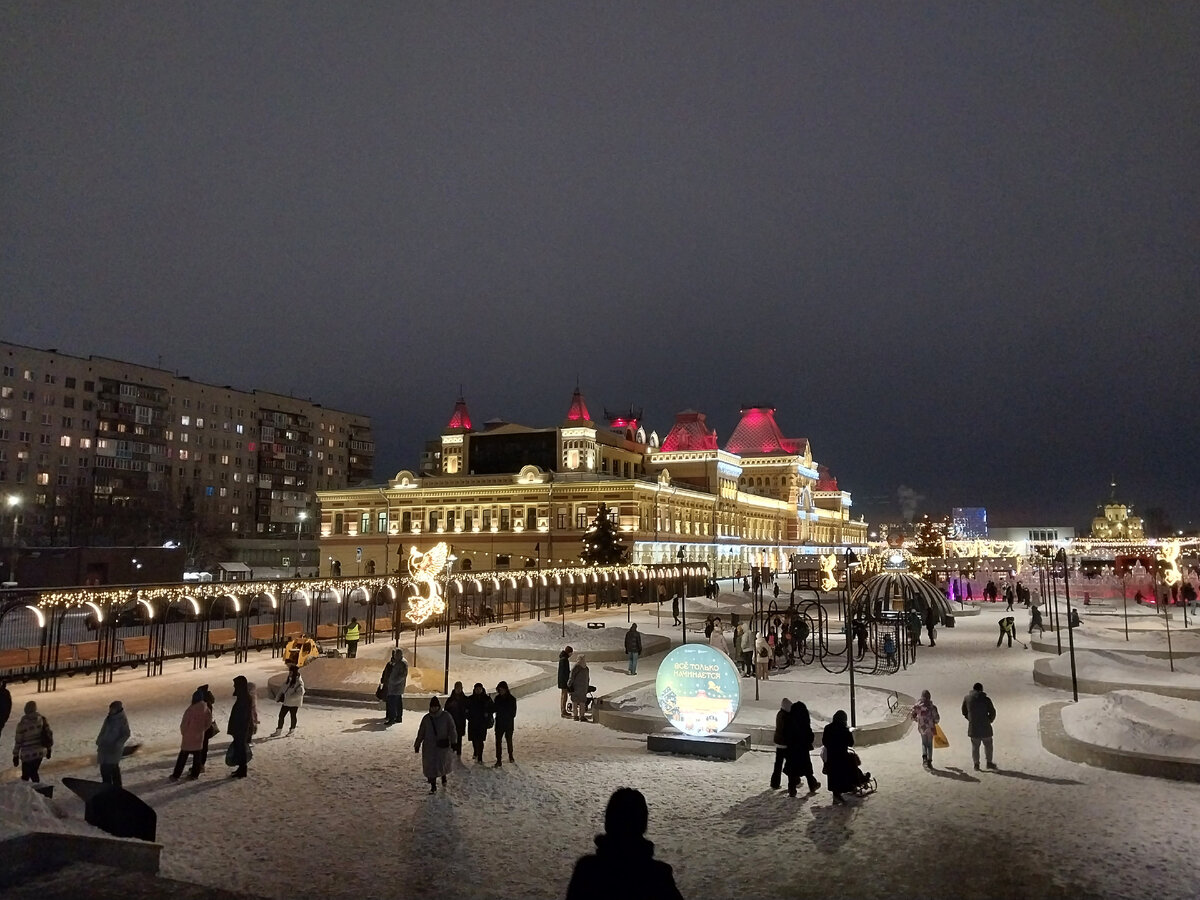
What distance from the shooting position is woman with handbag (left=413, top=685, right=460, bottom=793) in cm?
1128

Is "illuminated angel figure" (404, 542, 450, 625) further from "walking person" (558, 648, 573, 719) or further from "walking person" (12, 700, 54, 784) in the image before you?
"walking person" (12, 700, 54, 784)

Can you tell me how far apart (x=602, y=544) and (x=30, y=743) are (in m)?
49.1

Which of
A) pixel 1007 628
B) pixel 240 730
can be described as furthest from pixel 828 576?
pixel 240 730

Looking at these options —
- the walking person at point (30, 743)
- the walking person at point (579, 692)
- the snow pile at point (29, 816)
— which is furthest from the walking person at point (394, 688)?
the snow pile at point (29, 816)

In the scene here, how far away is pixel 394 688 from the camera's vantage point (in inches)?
644

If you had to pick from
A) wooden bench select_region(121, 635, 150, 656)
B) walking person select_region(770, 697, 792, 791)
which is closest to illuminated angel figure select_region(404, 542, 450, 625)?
wooden bench select_region(121, 635, 150, 656)

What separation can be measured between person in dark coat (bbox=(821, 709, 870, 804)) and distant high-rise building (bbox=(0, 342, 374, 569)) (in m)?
64.9

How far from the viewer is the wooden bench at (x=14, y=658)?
19.5m

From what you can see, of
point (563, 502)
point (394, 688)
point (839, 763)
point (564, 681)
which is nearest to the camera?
point (839, 763)

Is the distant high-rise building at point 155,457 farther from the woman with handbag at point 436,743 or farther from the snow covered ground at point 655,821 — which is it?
the woman with handbag at point 436,743

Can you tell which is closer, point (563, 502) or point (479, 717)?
point (479, 717)

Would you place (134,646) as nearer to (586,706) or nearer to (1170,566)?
(586,706)

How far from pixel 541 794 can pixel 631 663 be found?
38.1 feet

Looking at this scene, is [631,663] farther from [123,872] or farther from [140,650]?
[123,872]
